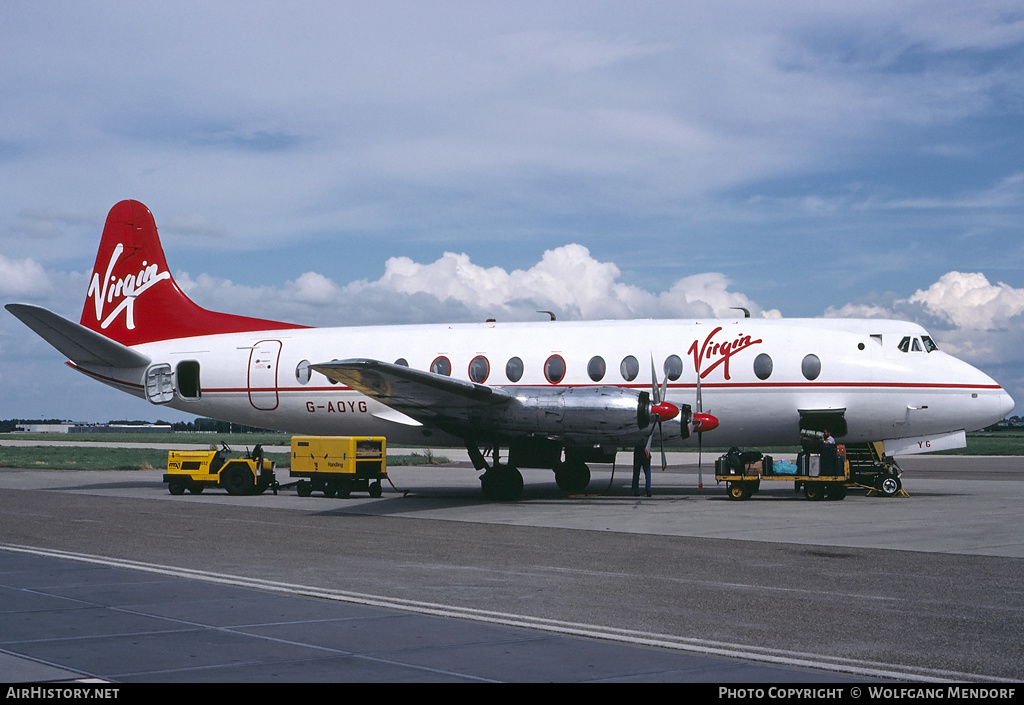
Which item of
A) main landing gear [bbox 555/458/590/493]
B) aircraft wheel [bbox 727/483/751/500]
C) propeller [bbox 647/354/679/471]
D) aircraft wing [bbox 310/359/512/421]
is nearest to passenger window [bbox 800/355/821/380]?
aircraft wheel [bbox 727/483/751/500]

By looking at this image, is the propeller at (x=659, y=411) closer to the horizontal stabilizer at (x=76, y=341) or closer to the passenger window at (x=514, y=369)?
the passenger window at (x=514, y=369)

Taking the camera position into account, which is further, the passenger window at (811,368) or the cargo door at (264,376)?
the cargo door at (264,376)

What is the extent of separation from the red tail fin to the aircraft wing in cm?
823

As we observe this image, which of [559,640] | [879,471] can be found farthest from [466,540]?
[879,471]

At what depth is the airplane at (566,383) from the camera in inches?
933

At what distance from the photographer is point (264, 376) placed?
96.1 ft

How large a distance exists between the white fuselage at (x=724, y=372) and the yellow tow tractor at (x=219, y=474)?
2.01 metres

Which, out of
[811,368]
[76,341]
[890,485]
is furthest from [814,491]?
[76,341]

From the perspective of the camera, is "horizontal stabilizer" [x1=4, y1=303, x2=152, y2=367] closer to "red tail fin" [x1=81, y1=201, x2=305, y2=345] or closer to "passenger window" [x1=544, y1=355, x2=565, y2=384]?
"red tail fin" [x1=81, y1=201, x2=305, y2=345]

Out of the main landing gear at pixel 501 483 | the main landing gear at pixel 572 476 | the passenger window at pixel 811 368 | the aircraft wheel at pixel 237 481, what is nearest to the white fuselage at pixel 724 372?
the passenger window at pixel 811 368

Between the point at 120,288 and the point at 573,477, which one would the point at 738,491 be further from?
the point at 120,288

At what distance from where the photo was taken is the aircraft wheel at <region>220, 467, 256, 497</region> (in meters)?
28.2

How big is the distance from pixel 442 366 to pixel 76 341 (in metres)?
10.8

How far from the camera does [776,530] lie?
1831 cm
